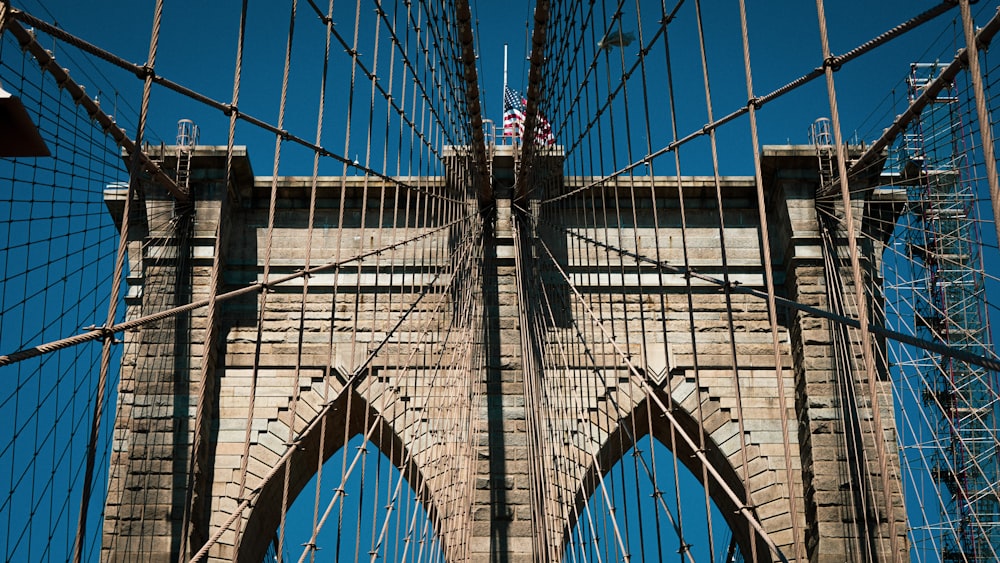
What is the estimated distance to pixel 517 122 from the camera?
14.9 metres

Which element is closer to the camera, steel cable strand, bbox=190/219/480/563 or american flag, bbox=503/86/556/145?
steel cable strand, bbox=190/219/480/563

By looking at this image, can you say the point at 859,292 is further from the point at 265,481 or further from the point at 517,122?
the point at 517,122

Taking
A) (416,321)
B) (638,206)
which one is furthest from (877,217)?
(416,321)

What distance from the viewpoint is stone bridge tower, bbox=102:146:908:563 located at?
1187 centimetres

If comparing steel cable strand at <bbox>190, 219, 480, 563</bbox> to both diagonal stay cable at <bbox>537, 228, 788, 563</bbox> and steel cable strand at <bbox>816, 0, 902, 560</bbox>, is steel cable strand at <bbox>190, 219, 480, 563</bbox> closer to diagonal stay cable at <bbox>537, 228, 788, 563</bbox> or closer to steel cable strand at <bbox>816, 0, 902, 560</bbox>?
diagonal stay cable at <bbox>537, 228, 788, 563</bbox>

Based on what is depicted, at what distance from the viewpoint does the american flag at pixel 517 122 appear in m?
12.4

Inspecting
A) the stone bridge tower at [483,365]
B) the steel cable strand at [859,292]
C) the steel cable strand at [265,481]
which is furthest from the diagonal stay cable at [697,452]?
the steel cable strand at [265,481]

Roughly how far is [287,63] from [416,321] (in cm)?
695

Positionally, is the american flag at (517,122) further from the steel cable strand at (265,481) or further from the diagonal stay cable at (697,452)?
the steel cable strand at (265,481)

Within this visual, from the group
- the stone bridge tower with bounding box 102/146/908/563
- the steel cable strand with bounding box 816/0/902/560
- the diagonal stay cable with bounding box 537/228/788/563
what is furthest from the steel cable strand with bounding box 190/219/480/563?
the stone bridge tower with bounding box 102/146/908/563

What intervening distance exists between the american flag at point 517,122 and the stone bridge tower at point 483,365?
1.77 ft

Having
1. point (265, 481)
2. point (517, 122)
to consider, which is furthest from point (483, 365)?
point (265, 481)

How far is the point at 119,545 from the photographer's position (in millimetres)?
11648

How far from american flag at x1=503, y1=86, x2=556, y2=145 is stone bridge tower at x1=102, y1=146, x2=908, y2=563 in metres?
0.54
